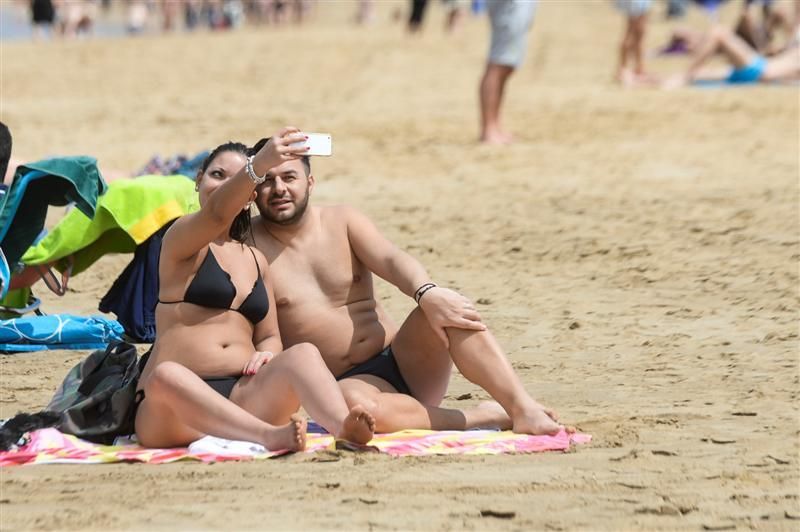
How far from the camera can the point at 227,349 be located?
4688 millimetres

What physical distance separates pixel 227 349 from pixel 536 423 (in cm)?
103

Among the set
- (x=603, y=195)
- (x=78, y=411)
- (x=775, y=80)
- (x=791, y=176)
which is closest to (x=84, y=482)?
(x=78, y=411)

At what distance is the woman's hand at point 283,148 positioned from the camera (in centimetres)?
430

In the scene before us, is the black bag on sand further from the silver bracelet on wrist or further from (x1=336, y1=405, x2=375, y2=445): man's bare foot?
the silver bracelet on wrist

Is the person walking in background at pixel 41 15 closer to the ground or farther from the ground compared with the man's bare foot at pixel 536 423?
closer to the ground

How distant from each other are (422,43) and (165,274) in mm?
16958

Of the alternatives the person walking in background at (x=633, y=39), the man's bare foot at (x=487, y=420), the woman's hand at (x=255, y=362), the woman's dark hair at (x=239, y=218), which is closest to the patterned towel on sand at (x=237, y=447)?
the man's bare foot at (x=487, y=420)

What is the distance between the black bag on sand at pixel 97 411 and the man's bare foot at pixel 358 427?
74cm

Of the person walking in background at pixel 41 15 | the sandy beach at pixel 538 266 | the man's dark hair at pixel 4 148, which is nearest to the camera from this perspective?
the sandy beach at pixel 538 266

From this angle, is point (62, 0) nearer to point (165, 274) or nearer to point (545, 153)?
point (545, 153)

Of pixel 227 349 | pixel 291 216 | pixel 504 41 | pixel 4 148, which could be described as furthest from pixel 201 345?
pixel 504 41

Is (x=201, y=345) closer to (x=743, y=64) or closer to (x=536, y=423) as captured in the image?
(x=536, y=423)

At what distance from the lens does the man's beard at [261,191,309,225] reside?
499cm

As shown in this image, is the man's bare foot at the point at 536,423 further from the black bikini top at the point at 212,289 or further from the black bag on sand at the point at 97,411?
the black bag on sand at the point at 97,411
